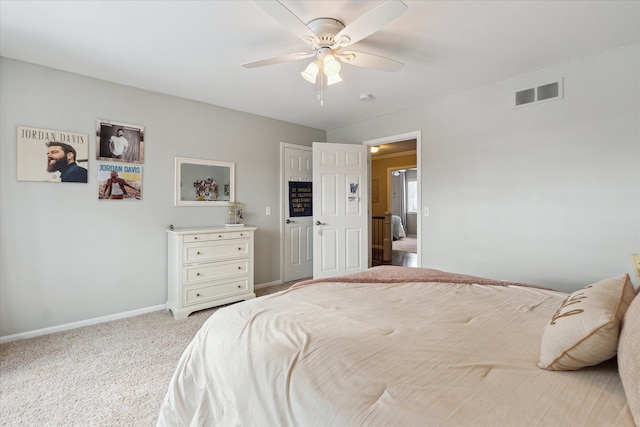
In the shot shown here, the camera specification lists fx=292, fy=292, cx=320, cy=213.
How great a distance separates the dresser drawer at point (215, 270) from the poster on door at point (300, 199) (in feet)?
4.07

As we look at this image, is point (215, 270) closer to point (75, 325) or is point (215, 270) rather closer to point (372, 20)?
point (75, 325)

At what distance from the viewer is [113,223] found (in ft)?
9.80

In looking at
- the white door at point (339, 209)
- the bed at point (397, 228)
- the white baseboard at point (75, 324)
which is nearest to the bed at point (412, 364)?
the white baseboard at point (75, 324)

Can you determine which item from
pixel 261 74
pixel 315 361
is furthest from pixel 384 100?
pixel 315 361

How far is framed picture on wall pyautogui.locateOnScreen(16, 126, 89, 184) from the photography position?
2.54 metres

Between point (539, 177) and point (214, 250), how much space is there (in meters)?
3.36

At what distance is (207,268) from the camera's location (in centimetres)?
317

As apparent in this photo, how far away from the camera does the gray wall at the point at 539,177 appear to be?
2367mm

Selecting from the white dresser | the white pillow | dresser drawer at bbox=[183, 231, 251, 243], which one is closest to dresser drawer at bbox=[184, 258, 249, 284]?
the white dresser

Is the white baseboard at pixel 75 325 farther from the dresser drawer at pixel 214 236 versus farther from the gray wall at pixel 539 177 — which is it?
the gray wall at pixel 539 177

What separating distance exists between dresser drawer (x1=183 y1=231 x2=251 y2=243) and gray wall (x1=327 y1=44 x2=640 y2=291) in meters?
2.20

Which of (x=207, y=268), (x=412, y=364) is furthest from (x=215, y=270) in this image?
(x=412, y=364)

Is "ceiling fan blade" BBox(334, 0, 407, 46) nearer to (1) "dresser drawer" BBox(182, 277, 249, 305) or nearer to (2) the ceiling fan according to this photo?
(2) the ceiling fan

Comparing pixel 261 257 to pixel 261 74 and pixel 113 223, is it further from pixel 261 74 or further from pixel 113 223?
pixel 261 74
